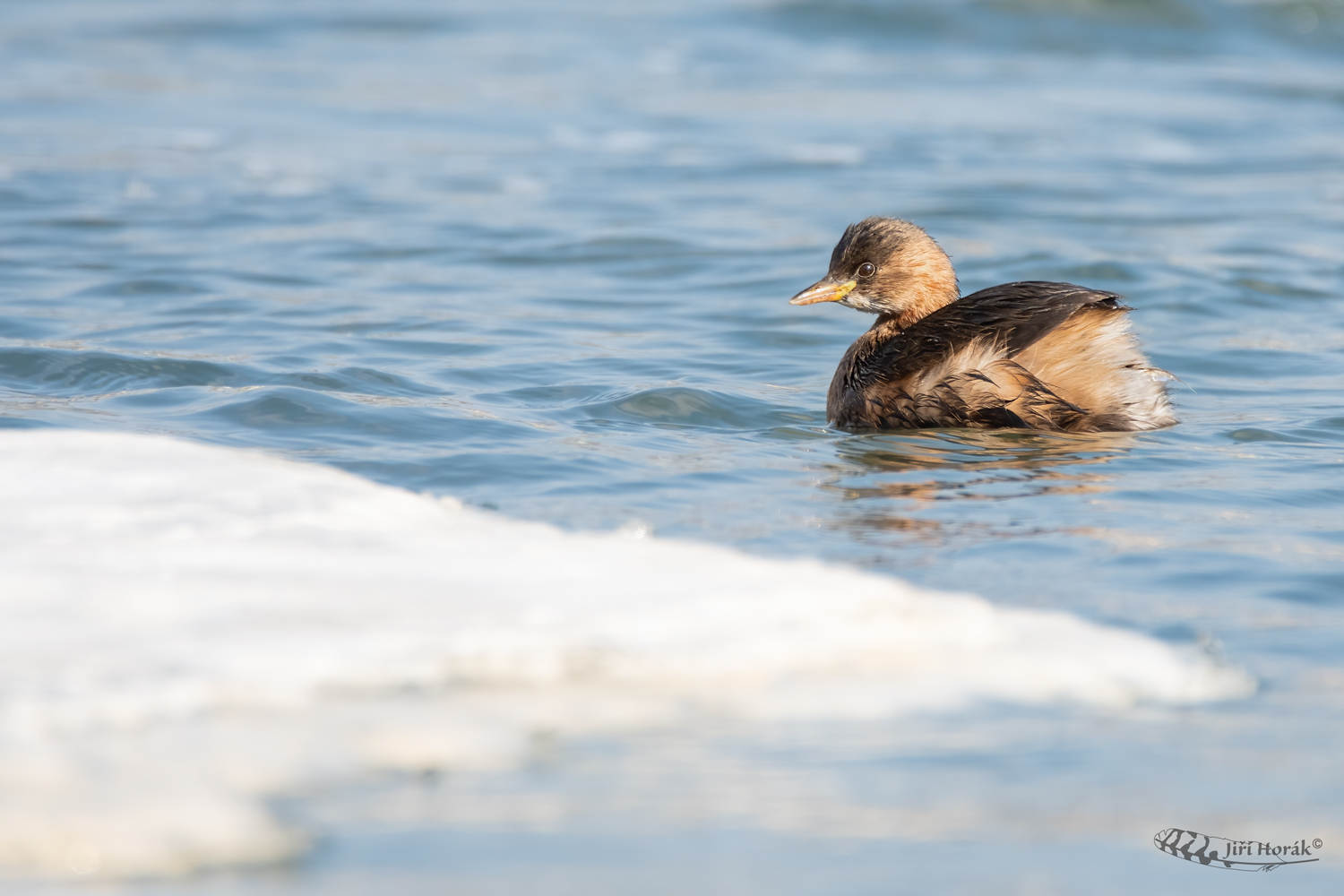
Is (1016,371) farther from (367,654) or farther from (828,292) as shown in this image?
(367,654)

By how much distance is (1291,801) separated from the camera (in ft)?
9.79

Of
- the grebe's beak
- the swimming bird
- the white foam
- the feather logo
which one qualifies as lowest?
the feather logo

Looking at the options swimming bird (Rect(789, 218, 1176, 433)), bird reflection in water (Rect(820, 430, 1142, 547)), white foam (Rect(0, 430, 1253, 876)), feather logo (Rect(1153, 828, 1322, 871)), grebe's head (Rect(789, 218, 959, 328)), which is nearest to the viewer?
feather logo (Rect(1153, 828, 1322, 871))

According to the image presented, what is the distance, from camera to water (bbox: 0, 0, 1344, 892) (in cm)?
312

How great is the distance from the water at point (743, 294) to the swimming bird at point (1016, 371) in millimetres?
131

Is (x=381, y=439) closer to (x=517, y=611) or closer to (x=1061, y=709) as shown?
(x=517, y=611)

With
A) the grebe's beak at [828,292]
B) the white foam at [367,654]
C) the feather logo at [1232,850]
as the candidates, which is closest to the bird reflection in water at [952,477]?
the white foam at [367,654]

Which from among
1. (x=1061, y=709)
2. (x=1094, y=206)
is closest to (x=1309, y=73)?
(x=1094, y=206)

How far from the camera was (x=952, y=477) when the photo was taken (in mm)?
5098

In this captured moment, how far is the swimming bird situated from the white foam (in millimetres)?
1660

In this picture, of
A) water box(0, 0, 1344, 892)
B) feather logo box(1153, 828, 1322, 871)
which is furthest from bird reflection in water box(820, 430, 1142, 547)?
feather logo box(1153, 828, 1322, 871)

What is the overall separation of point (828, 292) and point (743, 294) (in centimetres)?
240

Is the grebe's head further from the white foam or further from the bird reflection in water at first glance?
the white foam

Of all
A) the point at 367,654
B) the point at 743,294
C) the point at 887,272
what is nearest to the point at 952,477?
the point at 887,272
